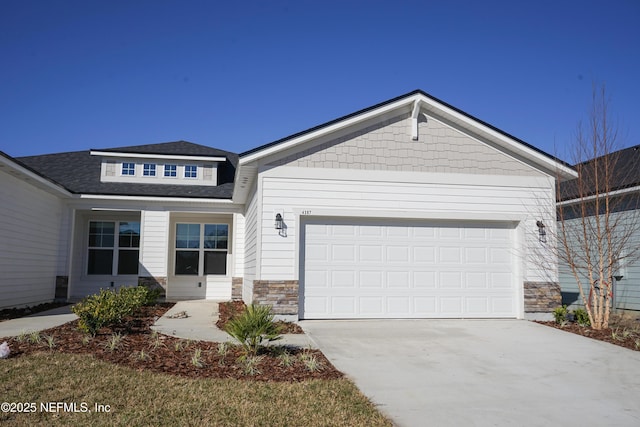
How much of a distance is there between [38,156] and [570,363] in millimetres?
19893

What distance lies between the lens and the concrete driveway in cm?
505

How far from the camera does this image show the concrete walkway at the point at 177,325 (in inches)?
342

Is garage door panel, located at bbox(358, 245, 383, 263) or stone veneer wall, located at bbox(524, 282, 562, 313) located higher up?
garage door panel, located at bbox(358, 245, 383, 263)

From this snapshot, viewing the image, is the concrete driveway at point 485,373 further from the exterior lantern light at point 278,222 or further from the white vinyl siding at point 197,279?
the white vinyl siding at point 197,279

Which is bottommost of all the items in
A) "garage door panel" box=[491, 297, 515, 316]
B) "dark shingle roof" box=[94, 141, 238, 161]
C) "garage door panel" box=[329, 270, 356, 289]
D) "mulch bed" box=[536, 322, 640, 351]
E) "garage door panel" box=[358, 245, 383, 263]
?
"mulch bed" box=[536, 322, 640, 351]

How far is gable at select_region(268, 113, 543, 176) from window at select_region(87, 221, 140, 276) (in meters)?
8.90

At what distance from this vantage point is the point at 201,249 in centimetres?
1769

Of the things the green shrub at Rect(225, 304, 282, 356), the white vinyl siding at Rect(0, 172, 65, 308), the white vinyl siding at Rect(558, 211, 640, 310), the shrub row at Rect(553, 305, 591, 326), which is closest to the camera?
the green shrub at Rect(225, 304, 282, 356)

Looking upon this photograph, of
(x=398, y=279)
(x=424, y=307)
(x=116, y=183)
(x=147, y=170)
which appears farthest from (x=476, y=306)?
(x=116, y=183)

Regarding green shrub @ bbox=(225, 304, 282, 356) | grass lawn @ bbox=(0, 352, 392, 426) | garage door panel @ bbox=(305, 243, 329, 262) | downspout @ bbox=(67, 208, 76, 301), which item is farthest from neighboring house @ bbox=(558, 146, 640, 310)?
downspout @ bbox=(67, 208, 76, 301)

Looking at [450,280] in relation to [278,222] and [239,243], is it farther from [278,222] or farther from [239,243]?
[239,243]

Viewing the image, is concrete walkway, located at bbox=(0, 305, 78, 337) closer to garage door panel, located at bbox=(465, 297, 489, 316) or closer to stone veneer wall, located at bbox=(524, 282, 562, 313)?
garage door panel, located at bbox=(465, 297, 489, 316)

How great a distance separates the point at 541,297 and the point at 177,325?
8.52 metres

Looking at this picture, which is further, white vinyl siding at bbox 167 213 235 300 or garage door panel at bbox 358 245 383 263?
white vinyl siding at bbox 167 213 235 300
